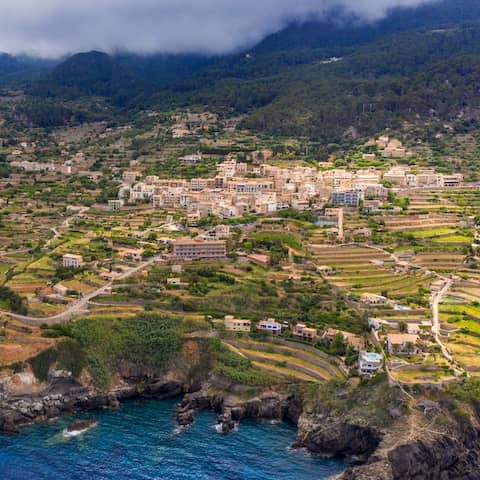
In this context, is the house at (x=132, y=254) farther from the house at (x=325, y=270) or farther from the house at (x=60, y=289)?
the house at (x=325, y=270)

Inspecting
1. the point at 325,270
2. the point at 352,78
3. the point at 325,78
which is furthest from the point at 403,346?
the point at 325,78

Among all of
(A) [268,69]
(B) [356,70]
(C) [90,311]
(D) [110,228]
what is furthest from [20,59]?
(C) [90,311]

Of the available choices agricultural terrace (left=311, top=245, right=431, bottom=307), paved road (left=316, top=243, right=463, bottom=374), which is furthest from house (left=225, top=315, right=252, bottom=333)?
paved road (left=316, top=243, right=463, bottom=374)

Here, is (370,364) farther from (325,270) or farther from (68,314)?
(68,314)

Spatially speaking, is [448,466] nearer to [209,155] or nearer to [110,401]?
[110,401]

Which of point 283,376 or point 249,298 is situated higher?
point 249,298

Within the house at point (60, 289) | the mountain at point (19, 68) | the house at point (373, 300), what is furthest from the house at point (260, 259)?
the mountain at point (19, 68)
